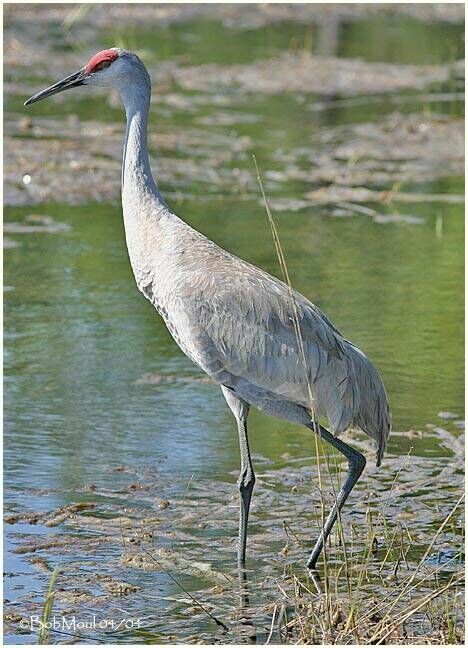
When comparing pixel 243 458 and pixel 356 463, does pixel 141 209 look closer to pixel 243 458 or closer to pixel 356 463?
pixel 243 458

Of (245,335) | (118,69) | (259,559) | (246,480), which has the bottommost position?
(259,559)

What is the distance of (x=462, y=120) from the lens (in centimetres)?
1377

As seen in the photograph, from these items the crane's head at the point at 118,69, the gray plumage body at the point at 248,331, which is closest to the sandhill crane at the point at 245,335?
the gray plumage body at the point at 248,331

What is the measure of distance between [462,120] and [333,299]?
5403 millimetres

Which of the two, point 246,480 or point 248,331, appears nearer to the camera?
point 248,331

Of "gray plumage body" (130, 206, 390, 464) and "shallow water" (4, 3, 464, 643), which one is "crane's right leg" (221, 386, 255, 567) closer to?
"gray plumage body" (130, 206, 390, 464)

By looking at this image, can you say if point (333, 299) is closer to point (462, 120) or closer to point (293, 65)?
point (462, 120)

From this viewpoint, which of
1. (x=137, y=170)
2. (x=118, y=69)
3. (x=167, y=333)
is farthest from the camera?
(x=167, y=333)

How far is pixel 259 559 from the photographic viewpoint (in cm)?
565

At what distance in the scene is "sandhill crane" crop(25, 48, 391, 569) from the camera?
554 centimetres

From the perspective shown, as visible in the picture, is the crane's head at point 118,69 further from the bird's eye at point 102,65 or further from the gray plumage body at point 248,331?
the gray plumage body at point 248,331

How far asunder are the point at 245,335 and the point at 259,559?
2.96ft

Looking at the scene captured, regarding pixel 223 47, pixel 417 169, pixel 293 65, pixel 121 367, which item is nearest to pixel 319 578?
pixel 121 367

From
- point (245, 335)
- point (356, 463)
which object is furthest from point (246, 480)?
point (245, 335)
